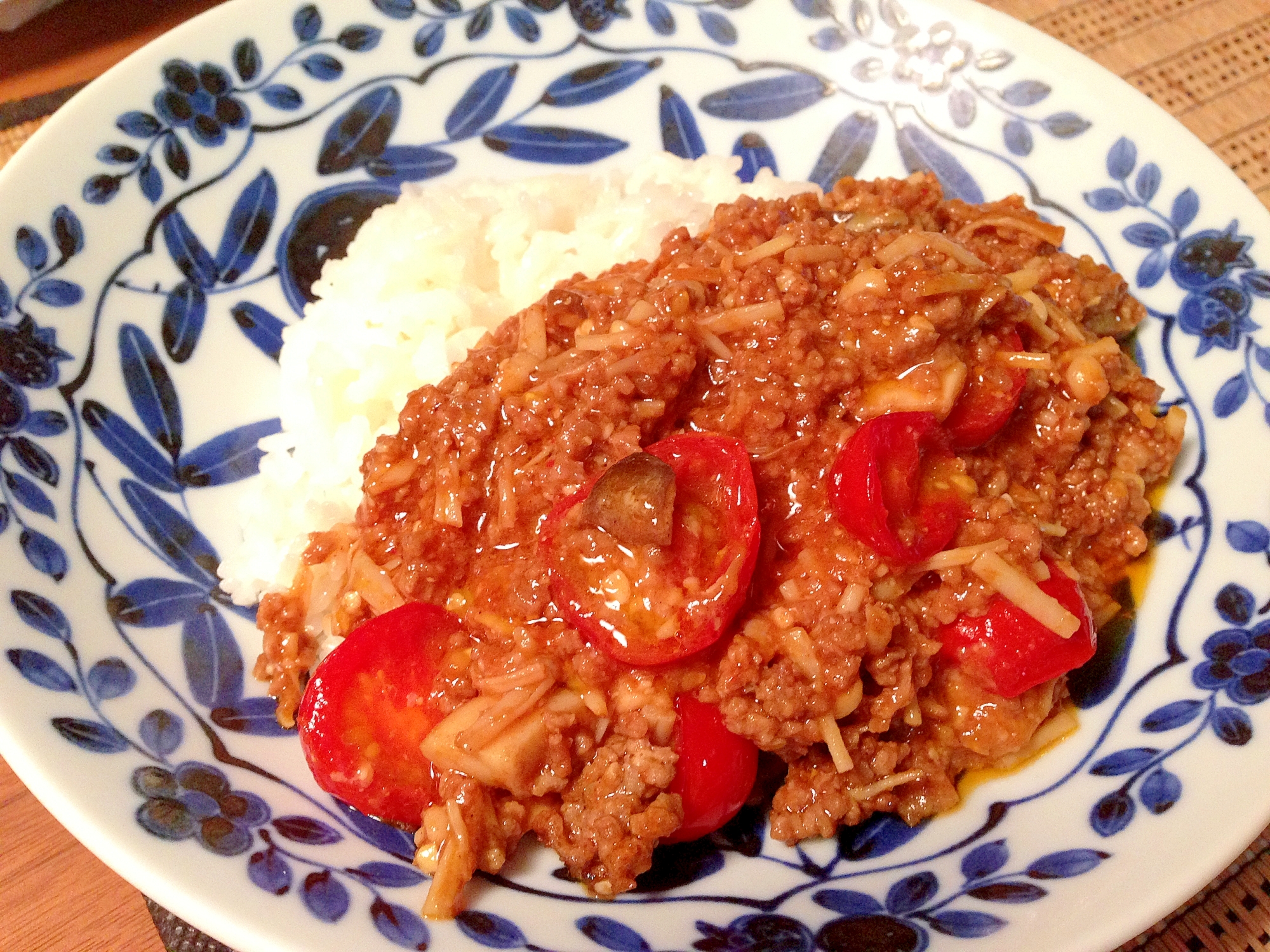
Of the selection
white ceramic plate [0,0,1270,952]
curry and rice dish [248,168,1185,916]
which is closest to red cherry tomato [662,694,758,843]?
curry and rice dish [248,168,1185,916]

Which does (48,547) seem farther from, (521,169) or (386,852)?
(521,169)

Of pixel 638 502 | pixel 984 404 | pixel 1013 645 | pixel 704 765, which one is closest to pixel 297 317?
pixel 638 502

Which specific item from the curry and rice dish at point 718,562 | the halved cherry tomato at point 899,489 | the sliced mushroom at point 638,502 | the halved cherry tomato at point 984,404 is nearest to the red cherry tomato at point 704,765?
the curry and rice dish at point 718,562

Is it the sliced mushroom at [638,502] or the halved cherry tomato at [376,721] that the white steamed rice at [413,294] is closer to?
the halved cherry tomato at [376,721]

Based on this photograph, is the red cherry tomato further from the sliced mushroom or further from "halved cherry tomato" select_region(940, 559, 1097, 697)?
"halved cherry tomato" select_region(940, 559, 1097, 697)

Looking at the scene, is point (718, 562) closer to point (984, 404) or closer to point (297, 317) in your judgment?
point (984, 404)

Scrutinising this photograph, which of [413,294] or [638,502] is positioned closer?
[638,502]
